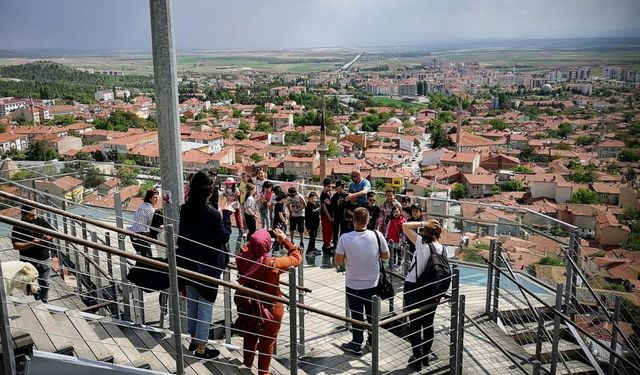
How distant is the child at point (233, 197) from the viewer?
621 centimetres

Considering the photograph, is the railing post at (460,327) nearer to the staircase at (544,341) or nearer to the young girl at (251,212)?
the staircase at (544,341)

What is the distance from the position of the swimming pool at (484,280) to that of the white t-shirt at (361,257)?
2186mm

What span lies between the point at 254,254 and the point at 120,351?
0.98 metres

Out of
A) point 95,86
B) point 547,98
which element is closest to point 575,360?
point 547,98

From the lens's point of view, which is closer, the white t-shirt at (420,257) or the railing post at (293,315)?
the railing post at (293,315)

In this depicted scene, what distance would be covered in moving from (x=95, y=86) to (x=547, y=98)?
364 feet

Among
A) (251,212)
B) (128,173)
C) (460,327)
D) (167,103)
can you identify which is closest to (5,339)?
(167,103)

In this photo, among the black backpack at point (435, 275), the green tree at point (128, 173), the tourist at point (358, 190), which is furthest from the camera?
the green tree at point (128, 173)

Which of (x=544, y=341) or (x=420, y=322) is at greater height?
(x=420, y=322)

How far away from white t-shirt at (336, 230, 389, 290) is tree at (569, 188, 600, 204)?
42.6 metres

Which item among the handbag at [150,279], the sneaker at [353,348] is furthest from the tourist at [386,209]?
the handbag at [150,279]

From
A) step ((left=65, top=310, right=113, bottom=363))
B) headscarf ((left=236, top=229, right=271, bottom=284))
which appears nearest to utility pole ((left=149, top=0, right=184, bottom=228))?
headscarf ((left=236, top=229, right=271, bottom=284))

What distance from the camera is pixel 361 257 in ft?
13.6

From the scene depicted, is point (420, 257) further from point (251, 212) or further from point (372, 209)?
point (251, 212)
